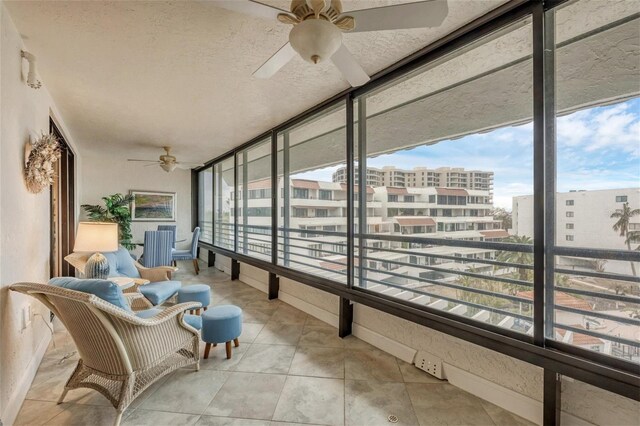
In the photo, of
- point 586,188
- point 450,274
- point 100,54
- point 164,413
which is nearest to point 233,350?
point 164,413

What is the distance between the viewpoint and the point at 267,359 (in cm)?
252

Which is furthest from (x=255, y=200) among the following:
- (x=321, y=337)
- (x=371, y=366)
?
(x=371, y=366)

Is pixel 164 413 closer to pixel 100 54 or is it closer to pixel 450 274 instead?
pixel 450 274

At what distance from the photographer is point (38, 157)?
2107mm

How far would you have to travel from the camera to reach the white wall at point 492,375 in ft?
5.08

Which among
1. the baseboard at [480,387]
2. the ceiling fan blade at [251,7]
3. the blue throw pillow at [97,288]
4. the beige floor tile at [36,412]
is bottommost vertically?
the beige floor tile at [36,412]

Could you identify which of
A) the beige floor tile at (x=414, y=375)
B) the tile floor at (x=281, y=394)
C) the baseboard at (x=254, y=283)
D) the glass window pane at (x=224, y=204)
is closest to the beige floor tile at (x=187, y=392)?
the tile floor at (x=281, y=394)

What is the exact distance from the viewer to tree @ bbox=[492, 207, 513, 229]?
1.94 metres

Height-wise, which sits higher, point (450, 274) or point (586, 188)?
point (586, 188)

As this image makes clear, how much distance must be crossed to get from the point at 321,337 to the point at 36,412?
2.15 m

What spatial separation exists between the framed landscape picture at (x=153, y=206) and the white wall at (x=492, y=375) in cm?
585

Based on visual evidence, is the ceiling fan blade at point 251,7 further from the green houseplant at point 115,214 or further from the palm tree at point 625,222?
the green houseplant at point 115,214

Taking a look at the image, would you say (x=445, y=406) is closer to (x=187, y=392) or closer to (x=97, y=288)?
(x=187, y=392)

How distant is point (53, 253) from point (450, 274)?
4347mm
